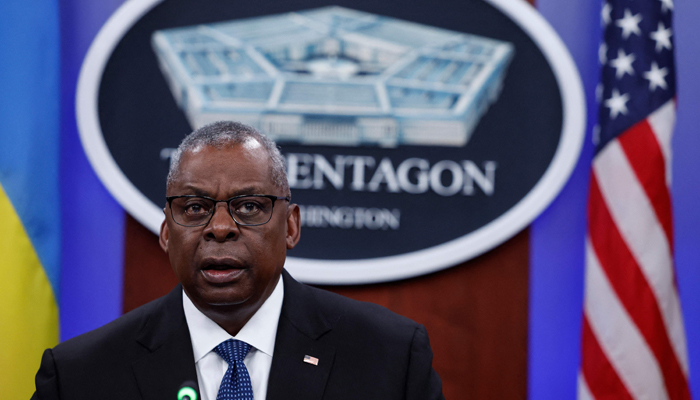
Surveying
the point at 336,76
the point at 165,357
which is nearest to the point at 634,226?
the point at 336,76

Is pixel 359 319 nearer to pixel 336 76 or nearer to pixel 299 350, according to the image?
pixel 299 350

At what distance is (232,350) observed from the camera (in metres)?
1.30

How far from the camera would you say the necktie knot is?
1296mm

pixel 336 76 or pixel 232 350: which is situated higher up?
pixel 336 76

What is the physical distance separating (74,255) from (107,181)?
13.6 inches

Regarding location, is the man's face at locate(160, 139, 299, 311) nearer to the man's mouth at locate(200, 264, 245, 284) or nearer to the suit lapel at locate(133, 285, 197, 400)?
the man's mouth at locate(200, 264, 245, 284)

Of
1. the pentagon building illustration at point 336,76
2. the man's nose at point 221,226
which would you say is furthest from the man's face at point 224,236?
the pentagon building illustration at point 336,76

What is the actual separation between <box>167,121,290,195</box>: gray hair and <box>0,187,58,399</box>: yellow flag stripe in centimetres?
100

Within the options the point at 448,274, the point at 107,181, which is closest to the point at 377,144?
the point at 448,274

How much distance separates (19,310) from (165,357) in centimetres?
→ 92

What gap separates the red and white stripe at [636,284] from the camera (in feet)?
6.37

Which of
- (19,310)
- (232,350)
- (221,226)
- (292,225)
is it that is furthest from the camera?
(19,310)

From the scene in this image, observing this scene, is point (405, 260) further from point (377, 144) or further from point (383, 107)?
point (383, 107)

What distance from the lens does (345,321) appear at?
146 cm
